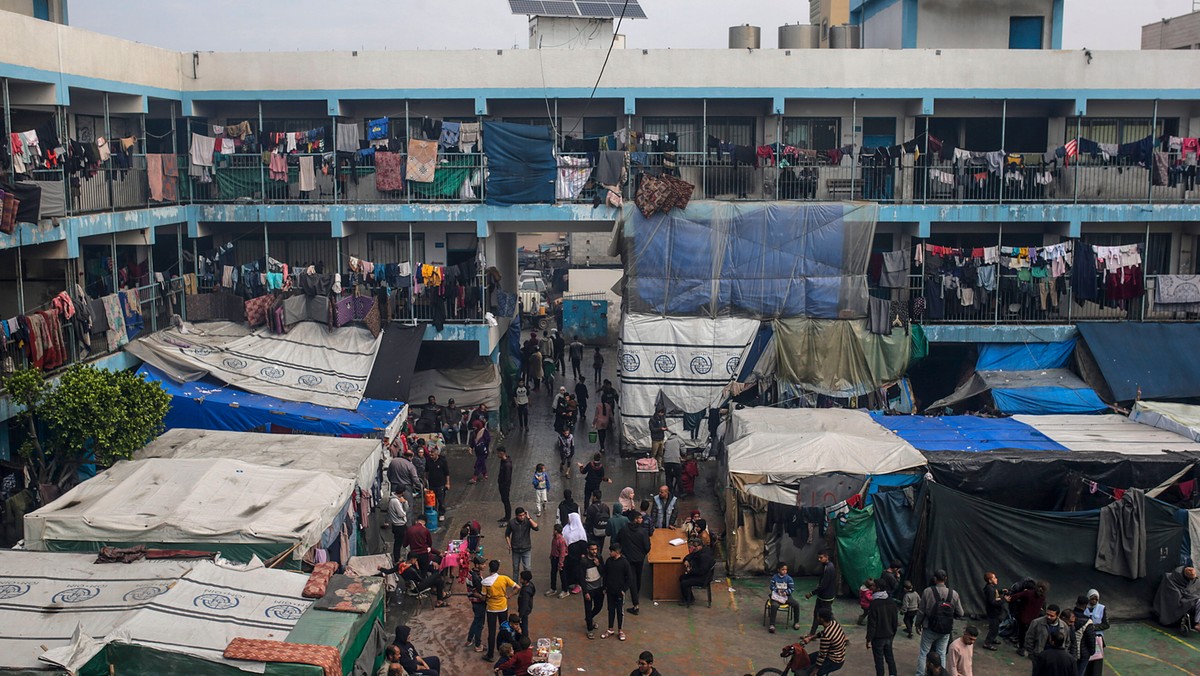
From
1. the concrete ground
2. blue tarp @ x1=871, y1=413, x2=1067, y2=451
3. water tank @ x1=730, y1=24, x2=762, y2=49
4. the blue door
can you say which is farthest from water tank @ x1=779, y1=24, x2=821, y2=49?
the concrete ground

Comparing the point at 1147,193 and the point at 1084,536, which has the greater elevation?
the point at 1147,193

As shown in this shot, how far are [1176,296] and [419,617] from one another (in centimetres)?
1819

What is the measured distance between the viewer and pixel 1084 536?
56.5 ft

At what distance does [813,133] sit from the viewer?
27.0 metres

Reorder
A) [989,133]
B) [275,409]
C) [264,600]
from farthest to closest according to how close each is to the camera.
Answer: [989,133] < [275,409] < [264,600]

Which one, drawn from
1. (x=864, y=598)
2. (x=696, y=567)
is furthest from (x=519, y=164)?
(x=864, y=598)

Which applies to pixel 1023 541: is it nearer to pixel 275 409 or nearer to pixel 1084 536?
pixel 1084 536

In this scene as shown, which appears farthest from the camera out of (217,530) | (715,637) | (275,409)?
(275,409)

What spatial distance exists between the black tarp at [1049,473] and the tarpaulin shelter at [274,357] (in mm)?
11385

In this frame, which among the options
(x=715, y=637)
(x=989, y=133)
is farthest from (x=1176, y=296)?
(x=715, y=637)

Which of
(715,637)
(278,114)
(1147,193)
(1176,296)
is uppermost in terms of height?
(278,114)

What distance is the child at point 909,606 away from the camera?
16109 millimetres

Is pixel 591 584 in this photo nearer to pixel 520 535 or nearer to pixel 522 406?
pixel 520 535

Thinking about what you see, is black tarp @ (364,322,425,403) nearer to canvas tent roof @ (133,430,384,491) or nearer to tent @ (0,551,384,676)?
canvas tent roof @ (133,430,384,491)
